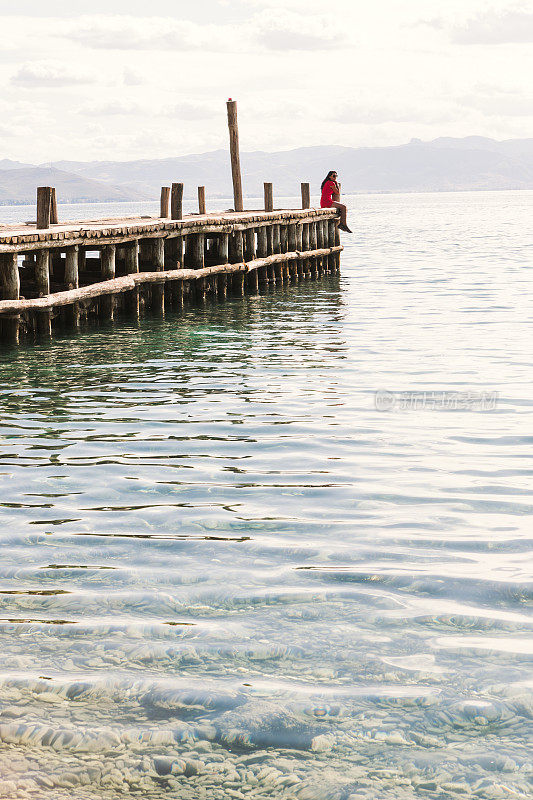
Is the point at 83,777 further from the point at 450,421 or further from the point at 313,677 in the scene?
the point at 450,421

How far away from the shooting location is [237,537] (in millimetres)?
5797

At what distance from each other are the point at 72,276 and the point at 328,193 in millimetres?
15151

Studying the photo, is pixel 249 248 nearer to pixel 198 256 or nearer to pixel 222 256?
pixel 222 256

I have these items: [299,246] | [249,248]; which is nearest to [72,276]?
[249,248]

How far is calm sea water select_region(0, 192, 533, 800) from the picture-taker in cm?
342

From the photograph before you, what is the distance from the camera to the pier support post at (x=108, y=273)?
16.5 metres

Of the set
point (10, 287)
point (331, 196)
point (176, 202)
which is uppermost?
point (331, 196)

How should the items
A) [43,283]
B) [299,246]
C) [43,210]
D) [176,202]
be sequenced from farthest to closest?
[299,246] < [176,202] < [43,210] < [43,283]

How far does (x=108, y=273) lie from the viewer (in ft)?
54.8

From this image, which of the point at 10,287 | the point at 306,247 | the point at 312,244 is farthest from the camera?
the point at 312,244

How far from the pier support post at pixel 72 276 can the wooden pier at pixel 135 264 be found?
0.05 feet

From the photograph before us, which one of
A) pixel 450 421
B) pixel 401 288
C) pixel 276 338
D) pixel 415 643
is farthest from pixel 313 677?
pixel 401 288

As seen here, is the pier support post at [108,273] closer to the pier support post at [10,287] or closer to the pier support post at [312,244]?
the pier support post at [10,287]

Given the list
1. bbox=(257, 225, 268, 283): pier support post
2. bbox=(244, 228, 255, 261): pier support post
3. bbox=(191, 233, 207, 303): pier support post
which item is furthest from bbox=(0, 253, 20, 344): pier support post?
bbox=(257, 225, 268, 283): pier support post
